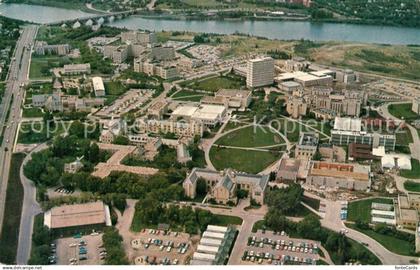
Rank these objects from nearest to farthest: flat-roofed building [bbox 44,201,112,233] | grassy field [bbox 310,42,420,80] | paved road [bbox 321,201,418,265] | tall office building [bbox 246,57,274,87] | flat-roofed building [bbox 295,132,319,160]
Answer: paved road [bbox 321,201,418,265] → flat-roofed building [bbox 44,201,112,233] → flat-roofed building [bbox 295,132,319,160] → tall office building [bbox 246,57,274,87] → grassy field [bbox 310,42,420,80]

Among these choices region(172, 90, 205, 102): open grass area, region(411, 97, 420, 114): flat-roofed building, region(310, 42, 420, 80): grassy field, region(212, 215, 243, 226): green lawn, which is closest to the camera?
region(212, 215, 243, 226): green lawn

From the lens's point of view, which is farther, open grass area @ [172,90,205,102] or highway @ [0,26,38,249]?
open grass area @ [172,90,205,102]

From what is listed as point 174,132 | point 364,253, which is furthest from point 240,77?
point 364,253

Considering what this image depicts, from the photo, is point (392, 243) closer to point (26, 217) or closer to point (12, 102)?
point (26, 217)

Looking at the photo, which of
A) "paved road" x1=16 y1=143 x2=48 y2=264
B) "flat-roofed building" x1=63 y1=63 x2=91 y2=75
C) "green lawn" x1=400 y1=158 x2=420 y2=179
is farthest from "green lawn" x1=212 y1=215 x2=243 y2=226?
"flat-roofed building" x1=63 y1=63 x2=91 y2=75

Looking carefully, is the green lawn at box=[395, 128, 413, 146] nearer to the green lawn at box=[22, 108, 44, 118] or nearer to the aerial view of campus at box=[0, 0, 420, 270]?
the aerial view of campus at box=[0, 0, 420, 270]
